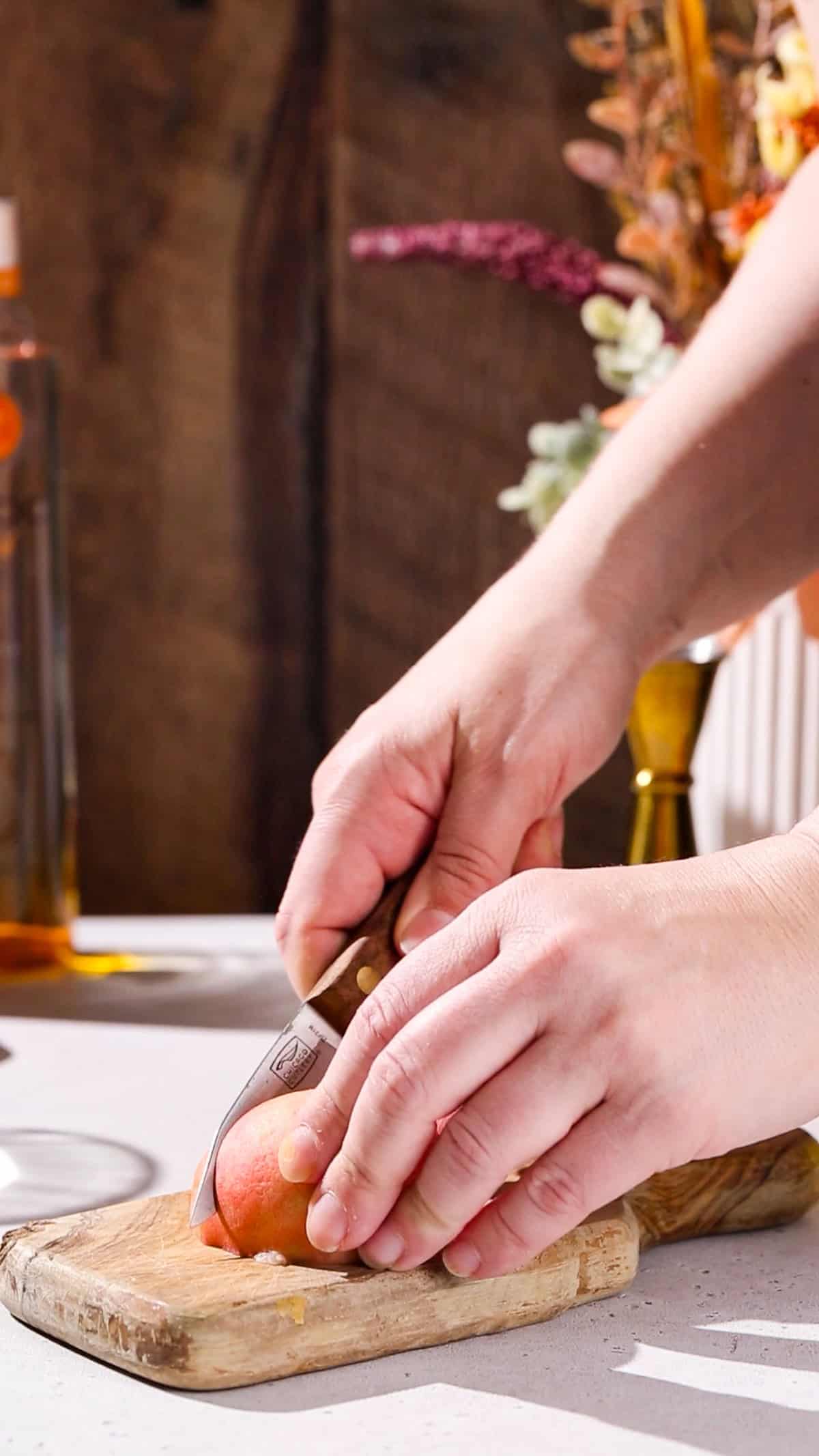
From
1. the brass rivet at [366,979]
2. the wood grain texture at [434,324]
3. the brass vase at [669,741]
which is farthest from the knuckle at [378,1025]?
the wood grain texture at [434,324]

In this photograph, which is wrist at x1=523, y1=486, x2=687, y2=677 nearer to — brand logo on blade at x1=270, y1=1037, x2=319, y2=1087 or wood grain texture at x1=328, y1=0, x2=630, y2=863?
brand logo on blade at x1=270, y1=1037, x2=319, y2=1087

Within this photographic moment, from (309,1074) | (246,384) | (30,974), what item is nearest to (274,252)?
(246,384)

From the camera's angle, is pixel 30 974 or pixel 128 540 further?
pixel 128 540

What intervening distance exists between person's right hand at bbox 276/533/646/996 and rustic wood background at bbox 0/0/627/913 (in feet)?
2.81

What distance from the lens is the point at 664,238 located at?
4.03 ft

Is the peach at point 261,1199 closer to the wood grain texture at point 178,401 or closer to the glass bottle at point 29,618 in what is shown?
the glass bottle at point 29,618

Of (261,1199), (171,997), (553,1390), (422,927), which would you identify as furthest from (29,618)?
(553,1390)

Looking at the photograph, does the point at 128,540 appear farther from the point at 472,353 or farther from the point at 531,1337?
the point at 531,1337

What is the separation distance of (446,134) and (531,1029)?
1.27m

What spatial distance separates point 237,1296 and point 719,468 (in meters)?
0.49

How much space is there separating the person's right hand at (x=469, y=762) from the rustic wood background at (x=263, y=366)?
2.81ft

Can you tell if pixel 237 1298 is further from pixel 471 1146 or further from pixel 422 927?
pixel 422 927

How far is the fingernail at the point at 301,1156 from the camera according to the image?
649 millimetres

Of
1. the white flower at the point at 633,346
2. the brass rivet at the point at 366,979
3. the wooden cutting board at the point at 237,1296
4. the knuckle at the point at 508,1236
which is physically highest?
the white flower at the point at 633,346
